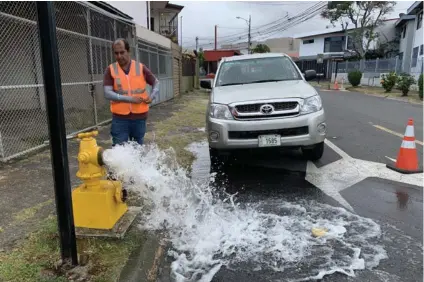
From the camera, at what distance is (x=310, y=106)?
17.1 feet

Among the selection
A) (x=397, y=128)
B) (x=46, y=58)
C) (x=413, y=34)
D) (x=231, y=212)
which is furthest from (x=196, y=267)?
(x=413, y=34)

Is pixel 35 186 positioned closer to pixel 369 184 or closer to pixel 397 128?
pixel 369 184

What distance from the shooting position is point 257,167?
19.1 feet

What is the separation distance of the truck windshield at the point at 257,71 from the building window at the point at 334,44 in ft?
160

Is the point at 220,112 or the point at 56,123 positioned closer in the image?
the point at 56,123

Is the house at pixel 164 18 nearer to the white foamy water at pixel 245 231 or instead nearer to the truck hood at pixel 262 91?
the truck hood at pixel 262 91

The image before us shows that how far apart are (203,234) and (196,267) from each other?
0.53 m

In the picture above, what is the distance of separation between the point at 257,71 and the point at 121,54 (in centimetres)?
319

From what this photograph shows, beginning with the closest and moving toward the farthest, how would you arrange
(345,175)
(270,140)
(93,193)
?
(93,193)
(270,140)
(345,175)

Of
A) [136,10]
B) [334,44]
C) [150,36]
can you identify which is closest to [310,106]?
[150,36]

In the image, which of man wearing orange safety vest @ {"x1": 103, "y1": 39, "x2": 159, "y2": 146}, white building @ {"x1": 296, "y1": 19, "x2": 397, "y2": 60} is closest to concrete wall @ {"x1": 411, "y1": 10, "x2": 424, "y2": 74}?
white building @ {"x1": 296, "y1": 19, "x2": 397, "y2": 60}

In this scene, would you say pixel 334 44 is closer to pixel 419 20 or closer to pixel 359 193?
pixel 419 20

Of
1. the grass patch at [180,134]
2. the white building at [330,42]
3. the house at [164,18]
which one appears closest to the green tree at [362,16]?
the white building at [330,42]

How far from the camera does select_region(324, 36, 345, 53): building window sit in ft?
169
